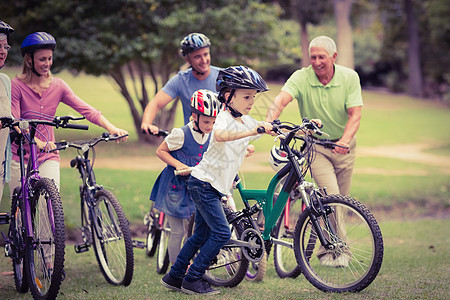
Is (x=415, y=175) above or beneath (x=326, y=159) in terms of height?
beneath

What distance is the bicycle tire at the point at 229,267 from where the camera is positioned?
5.27 m

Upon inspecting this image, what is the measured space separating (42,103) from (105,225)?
121 centimetres

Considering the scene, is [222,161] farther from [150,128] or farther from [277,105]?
[277,105]

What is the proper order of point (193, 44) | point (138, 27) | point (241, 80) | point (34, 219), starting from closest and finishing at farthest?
point (241, 80) → point (34, 219) → point (193, 44) → point (138, 27)

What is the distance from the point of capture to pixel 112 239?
5.58 meters

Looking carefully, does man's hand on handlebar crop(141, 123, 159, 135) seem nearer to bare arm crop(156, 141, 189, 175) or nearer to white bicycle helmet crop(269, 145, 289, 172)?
bare arm crop(156, 141, 189, 175)

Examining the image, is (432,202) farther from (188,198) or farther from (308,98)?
(188,198)

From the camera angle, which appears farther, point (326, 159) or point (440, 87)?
point (440, 87)

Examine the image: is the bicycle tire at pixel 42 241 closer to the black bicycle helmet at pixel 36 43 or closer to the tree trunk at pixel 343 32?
the black bicycle helmet at pixel 36 43

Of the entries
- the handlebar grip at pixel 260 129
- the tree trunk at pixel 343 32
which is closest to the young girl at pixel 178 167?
the handlebar grip at pixel 260 129

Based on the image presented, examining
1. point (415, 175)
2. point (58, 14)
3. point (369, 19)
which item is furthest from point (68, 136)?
point (369, 19)

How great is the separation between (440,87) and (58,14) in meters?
36.5

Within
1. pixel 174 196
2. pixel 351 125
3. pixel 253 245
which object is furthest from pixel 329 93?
pixel 253 245

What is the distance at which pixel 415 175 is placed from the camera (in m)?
15.5
